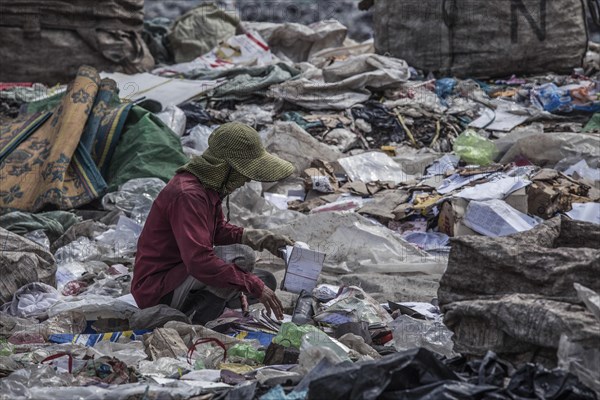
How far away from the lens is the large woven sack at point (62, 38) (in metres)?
10.6

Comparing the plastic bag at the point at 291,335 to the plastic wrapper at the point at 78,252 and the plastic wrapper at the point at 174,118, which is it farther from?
the plastic wrapper at the point at 174,118

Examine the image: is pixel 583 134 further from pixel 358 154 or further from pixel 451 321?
pixel 451 321

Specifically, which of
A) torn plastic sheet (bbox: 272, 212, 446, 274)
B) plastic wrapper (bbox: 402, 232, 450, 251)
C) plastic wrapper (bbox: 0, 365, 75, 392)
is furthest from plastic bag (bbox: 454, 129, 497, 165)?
plastic wrapper (bbox: 0, 365, 75, 392)

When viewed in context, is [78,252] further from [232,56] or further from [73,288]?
[232,56]

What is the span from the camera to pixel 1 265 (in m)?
5.47

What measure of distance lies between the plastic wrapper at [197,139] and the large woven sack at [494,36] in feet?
10.2

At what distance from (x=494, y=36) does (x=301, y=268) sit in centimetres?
617

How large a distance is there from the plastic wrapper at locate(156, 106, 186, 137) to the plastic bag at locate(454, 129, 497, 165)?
225 centimetres

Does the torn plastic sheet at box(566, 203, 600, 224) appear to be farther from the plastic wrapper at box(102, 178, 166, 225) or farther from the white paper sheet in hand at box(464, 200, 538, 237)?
the plastic wrapper at box(102, 178, 166, 225)

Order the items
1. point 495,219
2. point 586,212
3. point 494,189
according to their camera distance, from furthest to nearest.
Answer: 1. point 494,189
2. point 586,212
3. point 495,219

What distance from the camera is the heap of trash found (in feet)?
11.4

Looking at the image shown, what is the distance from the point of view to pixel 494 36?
10586 mm

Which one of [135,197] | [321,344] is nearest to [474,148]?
[135,197]

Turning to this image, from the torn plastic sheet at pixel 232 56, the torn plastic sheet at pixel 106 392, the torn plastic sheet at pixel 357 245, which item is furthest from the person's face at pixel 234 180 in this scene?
the torn plastic sheet at pixel 232 56
